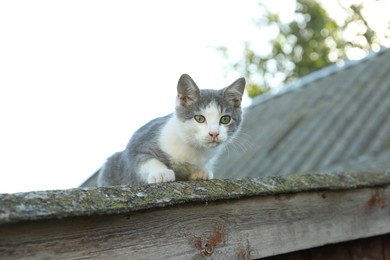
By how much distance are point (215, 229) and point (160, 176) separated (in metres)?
0.38

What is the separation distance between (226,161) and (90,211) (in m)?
8.21

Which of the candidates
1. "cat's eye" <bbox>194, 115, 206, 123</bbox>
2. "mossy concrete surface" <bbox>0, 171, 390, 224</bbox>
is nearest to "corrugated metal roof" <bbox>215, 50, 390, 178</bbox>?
"cat's eye" <bbox>194, 115, 206, 123</bbox>

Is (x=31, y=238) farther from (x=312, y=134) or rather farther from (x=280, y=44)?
(x=280, y=44)

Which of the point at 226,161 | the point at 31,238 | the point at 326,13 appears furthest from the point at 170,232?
the point at 326,13

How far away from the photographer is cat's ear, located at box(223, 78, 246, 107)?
2.94 meters

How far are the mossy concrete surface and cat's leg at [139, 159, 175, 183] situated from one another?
29cm

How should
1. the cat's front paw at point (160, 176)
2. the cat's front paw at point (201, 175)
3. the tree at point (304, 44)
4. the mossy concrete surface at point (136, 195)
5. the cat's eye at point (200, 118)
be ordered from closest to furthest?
the mossy concrete surface at point (136, 195) < the cat's front paw at point (160, 176) < the cat's front paw at point (201, 175) < the cat's eye at point (200, 118) < the tree at point (304, 44)

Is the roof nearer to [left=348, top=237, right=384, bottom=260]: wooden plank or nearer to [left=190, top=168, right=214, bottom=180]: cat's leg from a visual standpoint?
[left=348, top=237, right=384, bottom=260]: wooden plank

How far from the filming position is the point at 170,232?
1.77m

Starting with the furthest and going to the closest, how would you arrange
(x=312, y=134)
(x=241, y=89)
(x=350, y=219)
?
(x=312, y=134)
(x=241, y=89)
(x=350, y=219)

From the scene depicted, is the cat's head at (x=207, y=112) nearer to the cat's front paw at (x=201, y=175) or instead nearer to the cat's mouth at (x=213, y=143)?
the cat's mouth at (x=213, y=143)

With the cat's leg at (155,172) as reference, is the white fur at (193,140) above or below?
above

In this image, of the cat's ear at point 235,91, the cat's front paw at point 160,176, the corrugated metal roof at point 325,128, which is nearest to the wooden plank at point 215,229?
the cat's front paw at point 160,176

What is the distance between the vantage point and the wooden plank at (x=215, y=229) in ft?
4.65
